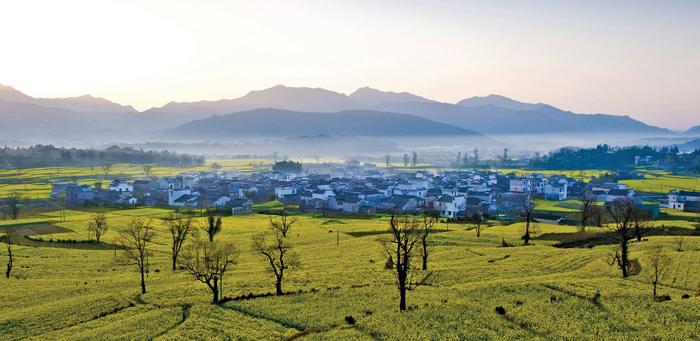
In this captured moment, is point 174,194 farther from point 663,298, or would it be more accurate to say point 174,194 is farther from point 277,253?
point 663,298

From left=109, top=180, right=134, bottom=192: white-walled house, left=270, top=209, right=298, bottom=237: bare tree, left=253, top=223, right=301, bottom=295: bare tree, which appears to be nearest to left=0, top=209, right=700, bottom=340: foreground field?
left=253, top=223, right=301, bottom=295: bare tree

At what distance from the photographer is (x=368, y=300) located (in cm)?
4666

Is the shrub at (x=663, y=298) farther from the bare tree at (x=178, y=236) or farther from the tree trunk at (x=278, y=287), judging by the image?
the bare tree at (x=178, y=236)

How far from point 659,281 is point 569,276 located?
26.0 feet

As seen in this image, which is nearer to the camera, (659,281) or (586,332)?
(586,332)

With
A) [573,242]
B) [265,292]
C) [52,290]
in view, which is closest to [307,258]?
[265,292]

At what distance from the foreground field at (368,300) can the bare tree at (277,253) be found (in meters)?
1.64

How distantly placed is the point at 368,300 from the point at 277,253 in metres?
27.5

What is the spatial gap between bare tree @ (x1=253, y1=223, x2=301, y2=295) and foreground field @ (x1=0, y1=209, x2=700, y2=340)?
1642 millimetres

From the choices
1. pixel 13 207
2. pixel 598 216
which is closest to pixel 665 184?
pixel 598 216

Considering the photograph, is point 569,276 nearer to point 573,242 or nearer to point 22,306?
point 573,242

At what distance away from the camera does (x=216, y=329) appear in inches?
1591

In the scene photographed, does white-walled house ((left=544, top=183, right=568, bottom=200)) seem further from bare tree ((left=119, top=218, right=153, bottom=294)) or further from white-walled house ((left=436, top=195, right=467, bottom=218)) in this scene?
bare tree ((left=119, top=218, right=153, bottom=294))

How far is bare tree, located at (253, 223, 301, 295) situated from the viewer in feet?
167
